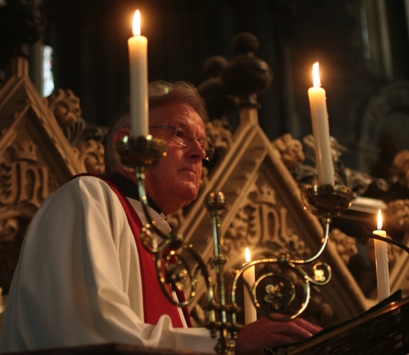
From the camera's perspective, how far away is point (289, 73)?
315 inches

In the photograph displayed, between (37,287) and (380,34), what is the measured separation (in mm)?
8345

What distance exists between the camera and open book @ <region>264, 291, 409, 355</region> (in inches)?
75.8

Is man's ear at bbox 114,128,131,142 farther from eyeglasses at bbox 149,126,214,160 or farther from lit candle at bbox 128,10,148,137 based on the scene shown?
lit candle at bbox 128,10,148,137

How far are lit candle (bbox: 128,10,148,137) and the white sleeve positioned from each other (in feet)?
1.12

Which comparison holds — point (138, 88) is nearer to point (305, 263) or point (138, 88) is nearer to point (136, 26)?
point (136, 26)

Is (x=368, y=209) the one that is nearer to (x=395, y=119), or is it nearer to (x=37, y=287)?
(x=37, y=287)

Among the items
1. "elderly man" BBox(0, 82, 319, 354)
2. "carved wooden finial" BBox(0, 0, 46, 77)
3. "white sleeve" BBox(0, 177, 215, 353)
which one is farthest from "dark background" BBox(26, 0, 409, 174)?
"white sleeve" BBox(0, 177, 215, 353)

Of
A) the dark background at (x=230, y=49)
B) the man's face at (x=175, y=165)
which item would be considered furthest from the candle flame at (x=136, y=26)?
the dark background at (x=230, y=49)

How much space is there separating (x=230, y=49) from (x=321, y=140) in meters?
5.82

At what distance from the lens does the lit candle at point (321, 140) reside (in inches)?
79.3

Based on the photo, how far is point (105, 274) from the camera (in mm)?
1998

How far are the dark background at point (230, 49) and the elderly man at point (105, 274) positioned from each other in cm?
458

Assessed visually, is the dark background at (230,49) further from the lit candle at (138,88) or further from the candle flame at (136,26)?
the lit candle at (138,88)

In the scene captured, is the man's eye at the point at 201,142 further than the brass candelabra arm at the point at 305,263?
Yes
